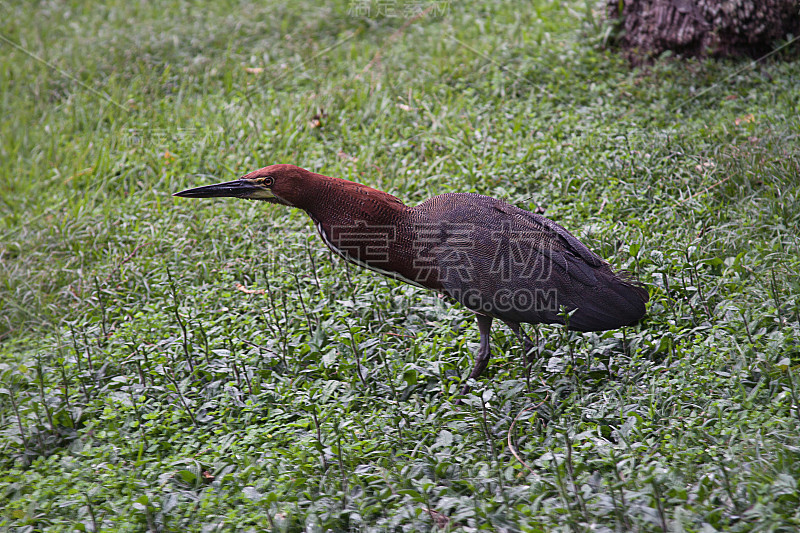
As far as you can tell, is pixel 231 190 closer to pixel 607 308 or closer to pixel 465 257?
pixel 465 257

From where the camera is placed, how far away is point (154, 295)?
16.0 ft

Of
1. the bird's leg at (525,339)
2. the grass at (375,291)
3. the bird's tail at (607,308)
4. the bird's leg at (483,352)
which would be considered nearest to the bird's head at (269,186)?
the grass at (375,291)

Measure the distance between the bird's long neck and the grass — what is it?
587 millimetres

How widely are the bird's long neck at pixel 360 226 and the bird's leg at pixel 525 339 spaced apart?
25.0 inches

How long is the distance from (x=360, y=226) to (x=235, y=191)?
70 centimetres

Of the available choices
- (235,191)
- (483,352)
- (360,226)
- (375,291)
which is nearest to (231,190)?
(235,191)

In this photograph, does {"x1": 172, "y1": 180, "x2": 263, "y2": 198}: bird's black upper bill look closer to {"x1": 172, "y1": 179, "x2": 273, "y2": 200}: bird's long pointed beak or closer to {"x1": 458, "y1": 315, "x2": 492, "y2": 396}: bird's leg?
{"x1": 172, "y1": 179, "x2": 273, "y2": 200}: bird's long pointed beak

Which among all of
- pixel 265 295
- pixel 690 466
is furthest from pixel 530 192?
pixel 690 466

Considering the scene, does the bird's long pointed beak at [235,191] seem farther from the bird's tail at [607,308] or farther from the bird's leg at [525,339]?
the bird's tail at [607,308]

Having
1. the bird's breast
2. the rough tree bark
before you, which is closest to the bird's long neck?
the bird's breast

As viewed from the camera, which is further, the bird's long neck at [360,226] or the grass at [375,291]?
the bird's long neck at [360,226]

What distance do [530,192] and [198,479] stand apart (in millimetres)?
3271

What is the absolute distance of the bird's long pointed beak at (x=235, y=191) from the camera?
12.1 feet

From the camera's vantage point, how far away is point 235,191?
146 inches
